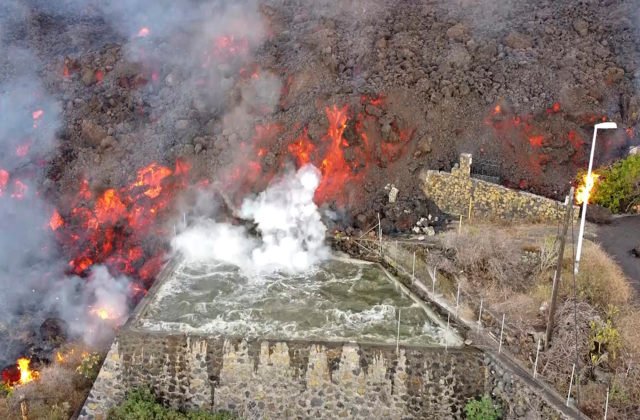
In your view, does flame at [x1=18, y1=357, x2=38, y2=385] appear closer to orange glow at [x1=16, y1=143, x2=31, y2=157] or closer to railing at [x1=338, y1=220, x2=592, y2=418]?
orange glow at [x1=16, y1=143, x2=31, y2=157]

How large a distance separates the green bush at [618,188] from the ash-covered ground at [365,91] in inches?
53.7

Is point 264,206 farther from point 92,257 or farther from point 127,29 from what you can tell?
point 127,29

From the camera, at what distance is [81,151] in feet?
80.7

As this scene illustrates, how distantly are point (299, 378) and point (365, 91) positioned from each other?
12472mm

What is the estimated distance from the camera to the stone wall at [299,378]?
1571 centimetres

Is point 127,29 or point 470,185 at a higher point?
point 127,29

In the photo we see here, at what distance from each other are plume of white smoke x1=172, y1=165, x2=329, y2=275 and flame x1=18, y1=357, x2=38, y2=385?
554 cm

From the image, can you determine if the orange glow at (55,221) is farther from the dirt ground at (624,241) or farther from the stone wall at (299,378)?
the dirt ground at (624,241)

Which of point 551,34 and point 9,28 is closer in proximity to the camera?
point 551,34

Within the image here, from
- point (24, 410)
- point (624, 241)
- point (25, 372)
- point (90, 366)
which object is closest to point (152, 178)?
point (25, 372)

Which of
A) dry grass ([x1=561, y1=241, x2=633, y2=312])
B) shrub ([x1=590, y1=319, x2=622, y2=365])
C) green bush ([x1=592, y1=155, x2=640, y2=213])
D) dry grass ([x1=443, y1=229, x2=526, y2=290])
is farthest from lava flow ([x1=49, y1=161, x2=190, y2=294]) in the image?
green bush ([x1=592, y1=155, x2=640, y2=213])

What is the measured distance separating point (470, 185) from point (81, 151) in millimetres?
14596

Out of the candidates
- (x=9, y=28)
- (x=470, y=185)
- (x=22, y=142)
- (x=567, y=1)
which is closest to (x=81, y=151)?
(x=22, y=142)

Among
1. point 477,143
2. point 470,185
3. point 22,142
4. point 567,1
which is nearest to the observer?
point 470,185
